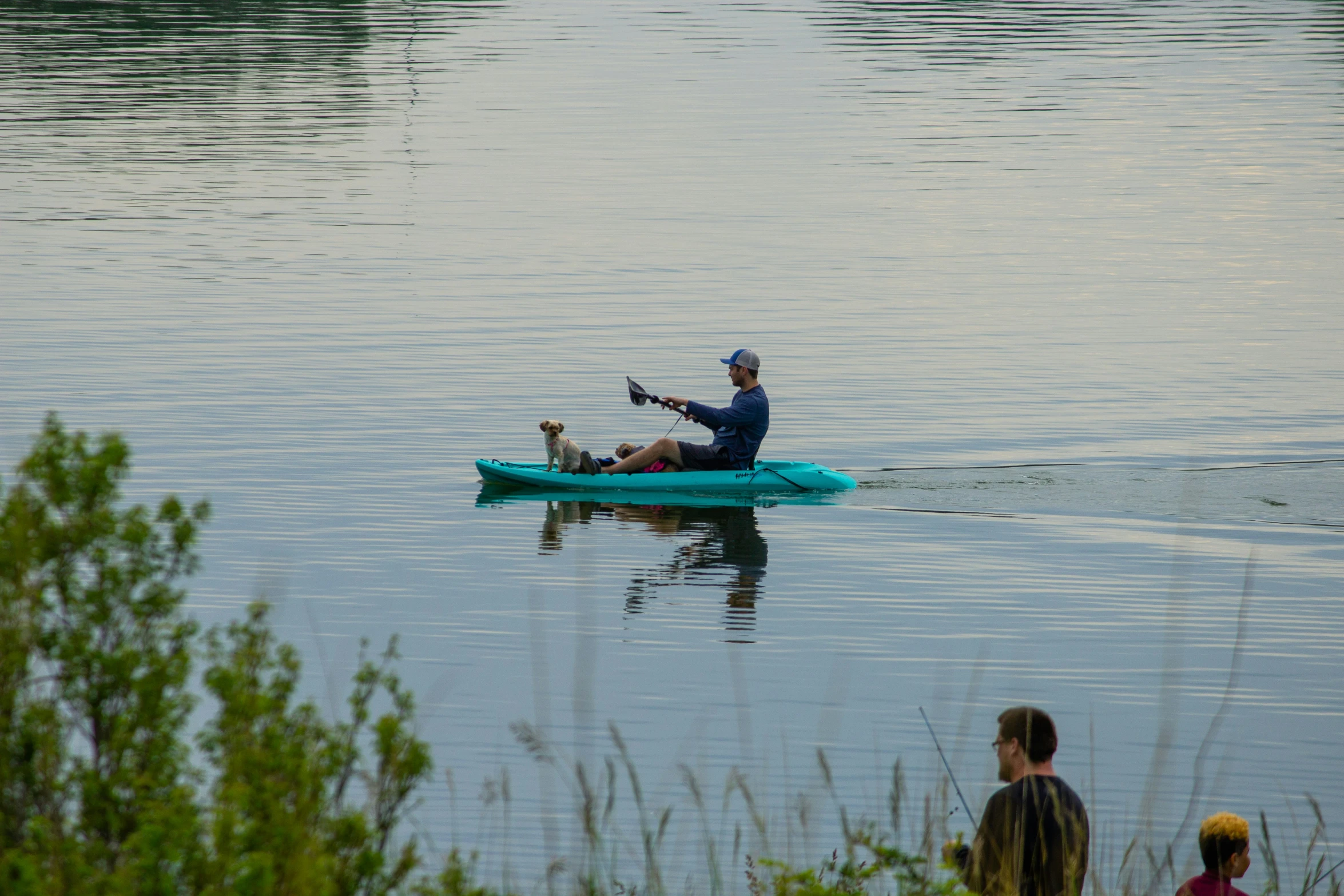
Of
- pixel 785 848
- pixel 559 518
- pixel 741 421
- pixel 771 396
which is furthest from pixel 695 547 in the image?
pixel 785 848

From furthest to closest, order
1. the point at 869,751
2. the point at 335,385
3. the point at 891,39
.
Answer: the point at 891,39 → the point at 335,385 → the point at 869,751

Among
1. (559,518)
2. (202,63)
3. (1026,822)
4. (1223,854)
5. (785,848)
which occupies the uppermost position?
(202,63)

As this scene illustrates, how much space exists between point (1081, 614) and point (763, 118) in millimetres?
41418

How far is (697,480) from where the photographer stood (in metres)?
15.7

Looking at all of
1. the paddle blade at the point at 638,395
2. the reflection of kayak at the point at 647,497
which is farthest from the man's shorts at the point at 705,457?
the paddle blade at the point at 638,395

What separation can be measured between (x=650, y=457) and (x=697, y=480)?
0.51 metres

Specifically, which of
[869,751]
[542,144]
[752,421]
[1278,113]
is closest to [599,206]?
[542,144]

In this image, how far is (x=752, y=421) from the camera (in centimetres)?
1528

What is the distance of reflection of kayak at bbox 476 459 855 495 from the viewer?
15.5 metres

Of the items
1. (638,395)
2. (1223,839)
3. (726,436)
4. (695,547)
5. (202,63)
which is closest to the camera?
(1223,839)

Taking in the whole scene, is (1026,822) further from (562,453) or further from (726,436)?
(562,453)

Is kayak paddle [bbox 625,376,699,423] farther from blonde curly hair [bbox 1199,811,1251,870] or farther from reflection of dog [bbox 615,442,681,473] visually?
blonde curly hair [bbox 1199,811,1251,870]

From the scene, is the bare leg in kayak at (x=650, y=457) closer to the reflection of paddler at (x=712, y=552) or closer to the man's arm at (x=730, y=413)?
the reflection of paddler at (x=712, y=552)

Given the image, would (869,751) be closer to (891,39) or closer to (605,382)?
(605,382)
